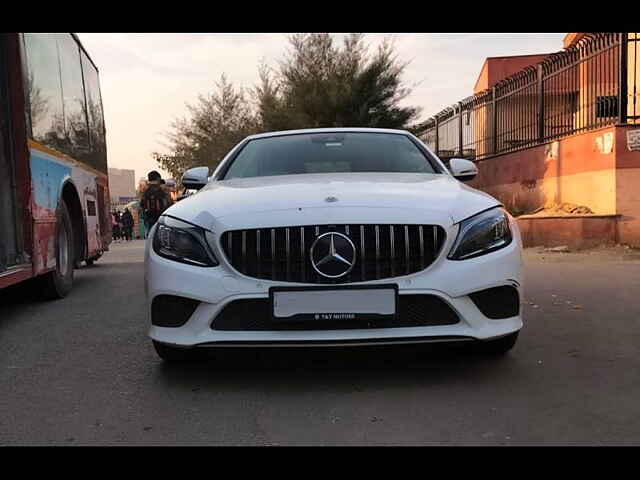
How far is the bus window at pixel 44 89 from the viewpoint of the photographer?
19.9 feet

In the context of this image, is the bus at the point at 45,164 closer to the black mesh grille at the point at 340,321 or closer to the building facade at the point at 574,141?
the black mesh grille at the point at 340,321

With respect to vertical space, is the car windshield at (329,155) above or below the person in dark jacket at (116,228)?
above

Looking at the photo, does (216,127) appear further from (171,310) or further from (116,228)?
(171,310)

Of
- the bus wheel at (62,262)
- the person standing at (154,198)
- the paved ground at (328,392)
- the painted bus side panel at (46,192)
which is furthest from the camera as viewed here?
the person standing at (154,198)

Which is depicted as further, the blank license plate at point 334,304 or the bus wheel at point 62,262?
the bus wheel at point 62,262

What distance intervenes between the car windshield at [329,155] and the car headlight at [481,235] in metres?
1.18


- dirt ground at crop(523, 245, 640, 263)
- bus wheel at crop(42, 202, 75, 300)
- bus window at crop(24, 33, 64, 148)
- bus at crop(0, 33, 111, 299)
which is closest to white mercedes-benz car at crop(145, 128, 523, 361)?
bus at crop(0, 33, 111, 299)

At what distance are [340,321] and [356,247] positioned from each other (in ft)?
1.22

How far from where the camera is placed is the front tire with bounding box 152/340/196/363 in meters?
3.73

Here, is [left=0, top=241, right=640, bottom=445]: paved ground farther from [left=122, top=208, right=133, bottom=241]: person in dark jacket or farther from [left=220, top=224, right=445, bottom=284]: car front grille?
[left=122, top=208, right=133, bottom=241]: person in dark jacket

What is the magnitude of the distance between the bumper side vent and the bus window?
10.8ft

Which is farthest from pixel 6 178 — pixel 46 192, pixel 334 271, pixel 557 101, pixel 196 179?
pixel 557 101

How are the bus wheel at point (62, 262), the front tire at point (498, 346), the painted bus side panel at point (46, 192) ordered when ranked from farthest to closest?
1. the bus wheel at point (62, 262)
2. the painted bus side panel at point (46, 192)
3. the front tire at point (498, 346)

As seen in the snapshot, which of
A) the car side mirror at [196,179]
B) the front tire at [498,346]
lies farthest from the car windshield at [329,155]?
the front tire at [498,346]
